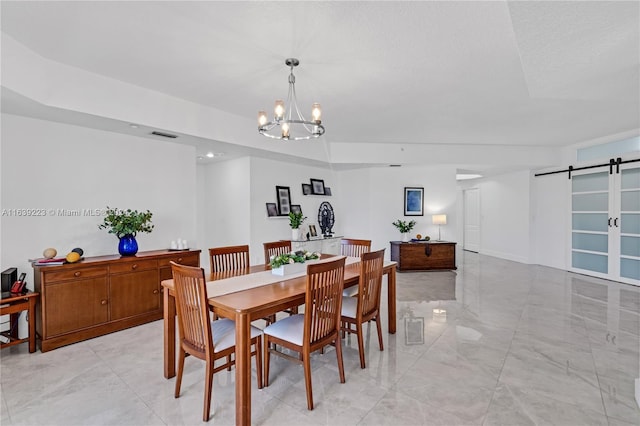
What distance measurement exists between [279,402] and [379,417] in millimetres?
687

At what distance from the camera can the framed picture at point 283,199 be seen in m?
6.08

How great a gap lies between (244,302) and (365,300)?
1170 millimetres

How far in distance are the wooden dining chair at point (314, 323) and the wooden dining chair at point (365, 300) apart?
A: 29 cm

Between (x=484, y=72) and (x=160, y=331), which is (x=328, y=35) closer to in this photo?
(x=484, y=72)

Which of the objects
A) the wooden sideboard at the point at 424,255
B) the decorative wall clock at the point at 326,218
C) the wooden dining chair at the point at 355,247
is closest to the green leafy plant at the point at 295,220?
the decorative wall clock at the point at 326,218

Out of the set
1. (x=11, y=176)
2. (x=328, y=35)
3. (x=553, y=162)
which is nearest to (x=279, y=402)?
(x=328, y=35)

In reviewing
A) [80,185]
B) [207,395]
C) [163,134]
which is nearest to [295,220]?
[163,134]

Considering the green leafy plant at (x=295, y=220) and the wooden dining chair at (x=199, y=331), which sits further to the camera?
the green leafy plant at (x=295, y=220)

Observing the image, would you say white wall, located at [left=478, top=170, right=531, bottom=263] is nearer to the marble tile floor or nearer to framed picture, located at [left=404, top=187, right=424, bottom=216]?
framed picture, located at [left=404, top=187, right=424, bottom=216]

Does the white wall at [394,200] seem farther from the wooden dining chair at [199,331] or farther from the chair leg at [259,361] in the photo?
the wooden dining chair at [199,331]

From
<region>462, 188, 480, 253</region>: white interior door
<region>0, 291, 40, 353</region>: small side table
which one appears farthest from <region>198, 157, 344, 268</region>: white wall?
<region>462, 188, 480, 253</region>: white interior door

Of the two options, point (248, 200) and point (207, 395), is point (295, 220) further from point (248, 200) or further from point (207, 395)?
point (207, 395)

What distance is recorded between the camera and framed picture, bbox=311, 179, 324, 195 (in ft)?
22.3

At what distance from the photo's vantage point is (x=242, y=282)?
258cm
